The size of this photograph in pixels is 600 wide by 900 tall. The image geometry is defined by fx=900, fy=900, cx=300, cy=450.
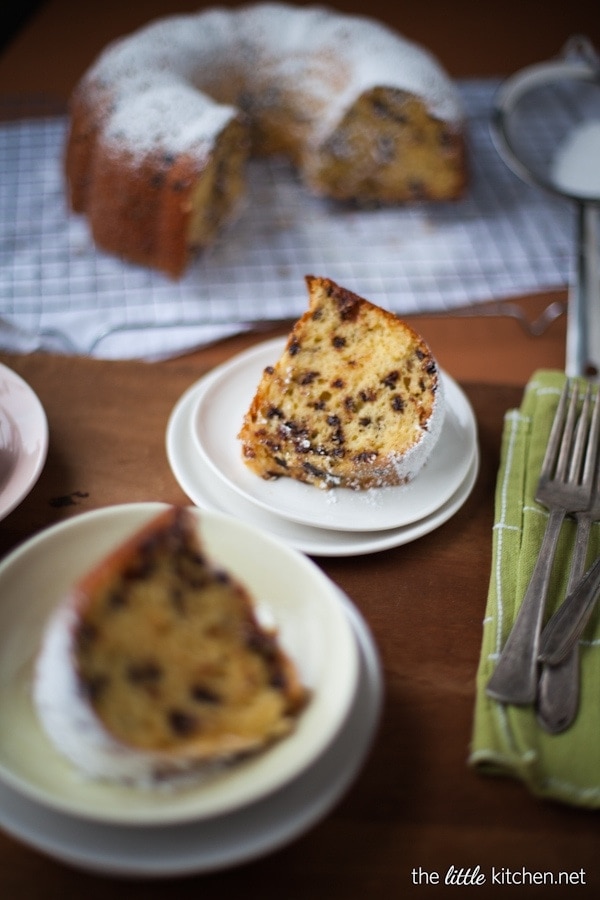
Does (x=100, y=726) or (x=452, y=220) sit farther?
(x=452, y=220)

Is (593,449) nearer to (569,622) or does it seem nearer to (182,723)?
(569,622)

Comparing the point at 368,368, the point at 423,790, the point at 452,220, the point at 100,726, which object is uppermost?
the point at 100,726

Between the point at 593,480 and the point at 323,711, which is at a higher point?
the point at 323,711

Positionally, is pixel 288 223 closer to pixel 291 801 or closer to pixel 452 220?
pixel 452 220

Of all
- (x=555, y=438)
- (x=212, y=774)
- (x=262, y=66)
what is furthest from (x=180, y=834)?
(x=262, y=66)

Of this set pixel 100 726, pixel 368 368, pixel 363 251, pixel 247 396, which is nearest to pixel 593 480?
pixel 368 368

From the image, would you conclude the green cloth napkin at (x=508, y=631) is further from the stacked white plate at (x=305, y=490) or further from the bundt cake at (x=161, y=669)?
the bundt cake at (x=161, y=669)
